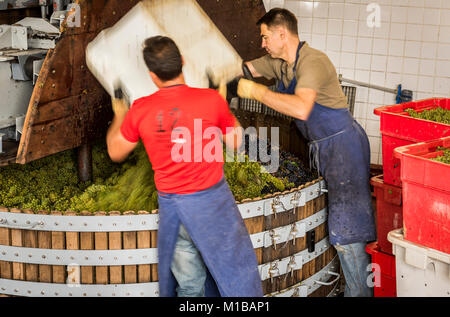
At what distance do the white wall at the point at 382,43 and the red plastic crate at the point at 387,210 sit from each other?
8.31ft

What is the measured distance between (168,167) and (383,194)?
1.52 meters

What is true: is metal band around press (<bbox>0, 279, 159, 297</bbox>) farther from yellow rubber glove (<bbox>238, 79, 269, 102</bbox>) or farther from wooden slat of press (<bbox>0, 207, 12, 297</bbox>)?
yellow rubber glove (<bbox>238, 79, 269, 102</bbox>)

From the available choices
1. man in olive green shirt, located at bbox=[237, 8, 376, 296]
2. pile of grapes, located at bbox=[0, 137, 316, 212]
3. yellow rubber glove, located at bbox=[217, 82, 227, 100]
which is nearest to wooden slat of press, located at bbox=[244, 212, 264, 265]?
pile of grapes, located at bbox=[0, 137, 316, 212]

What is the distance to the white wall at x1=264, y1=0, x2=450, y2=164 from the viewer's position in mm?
5855

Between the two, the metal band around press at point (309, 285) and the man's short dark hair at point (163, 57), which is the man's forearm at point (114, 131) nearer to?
the man's short dark hair at point (163, 57)

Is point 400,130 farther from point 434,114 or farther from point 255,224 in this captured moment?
point 255,224

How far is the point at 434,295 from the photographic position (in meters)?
3.16

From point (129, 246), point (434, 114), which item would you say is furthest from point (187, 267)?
point (434, 114)

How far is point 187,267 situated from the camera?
301cm

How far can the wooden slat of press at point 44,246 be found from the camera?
319 cm

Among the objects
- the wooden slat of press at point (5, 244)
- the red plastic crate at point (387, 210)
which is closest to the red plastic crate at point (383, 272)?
the red plastic crate at point (387, 210)

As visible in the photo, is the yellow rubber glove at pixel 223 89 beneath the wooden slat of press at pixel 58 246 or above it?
above

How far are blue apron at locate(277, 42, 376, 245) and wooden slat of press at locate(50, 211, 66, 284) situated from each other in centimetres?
155
